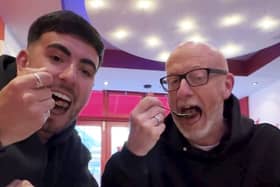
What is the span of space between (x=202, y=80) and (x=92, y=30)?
18.7 inches

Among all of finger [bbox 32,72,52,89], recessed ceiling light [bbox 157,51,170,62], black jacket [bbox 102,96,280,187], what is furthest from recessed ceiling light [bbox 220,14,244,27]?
finger [bbox 32,72,52,89]

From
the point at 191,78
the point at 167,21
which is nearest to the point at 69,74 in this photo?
the point at 191,78

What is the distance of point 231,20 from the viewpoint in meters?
4.29

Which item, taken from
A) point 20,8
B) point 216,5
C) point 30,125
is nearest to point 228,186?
point 30,125

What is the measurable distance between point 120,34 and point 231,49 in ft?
5.10

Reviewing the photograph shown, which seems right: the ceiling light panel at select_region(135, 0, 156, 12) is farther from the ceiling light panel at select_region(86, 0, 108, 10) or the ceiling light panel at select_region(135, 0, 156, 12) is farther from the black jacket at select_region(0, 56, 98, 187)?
the black jacket at select_region(0, 56, 98, 187)

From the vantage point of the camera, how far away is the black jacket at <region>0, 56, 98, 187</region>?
0.93 metres

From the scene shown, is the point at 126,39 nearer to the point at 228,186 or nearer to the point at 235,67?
the point at 235,67

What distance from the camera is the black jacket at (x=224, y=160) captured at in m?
1.42

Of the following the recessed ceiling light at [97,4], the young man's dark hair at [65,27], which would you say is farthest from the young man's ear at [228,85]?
the recessed ceiling light at [97,4]

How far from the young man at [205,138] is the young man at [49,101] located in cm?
18

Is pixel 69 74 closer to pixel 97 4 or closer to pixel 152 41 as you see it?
pixel 97 4

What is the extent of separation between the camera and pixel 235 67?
7.16 m

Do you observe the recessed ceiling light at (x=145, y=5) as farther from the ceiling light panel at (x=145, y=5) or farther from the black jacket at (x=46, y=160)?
the black jacket at (x=46, y=160)
